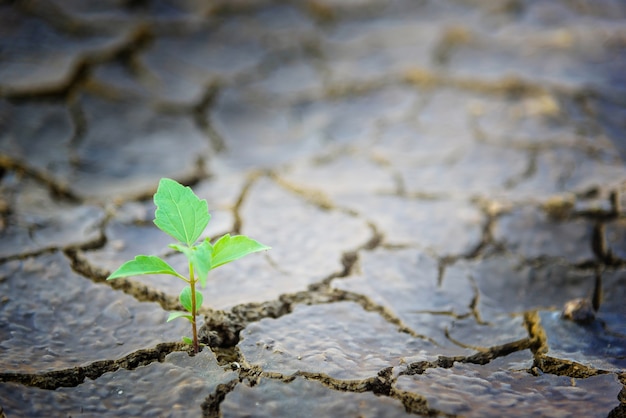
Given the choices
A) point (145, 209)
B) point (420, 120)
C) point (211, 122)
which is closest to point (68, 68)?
point (211, 122)

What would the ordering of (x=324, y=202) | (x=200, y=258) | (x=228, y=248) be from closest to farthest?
(x=200, y=258) → (x=228, y=248) → (x=324, y=202)

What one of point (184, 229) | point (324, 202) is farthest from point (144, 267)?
point (324, 202)

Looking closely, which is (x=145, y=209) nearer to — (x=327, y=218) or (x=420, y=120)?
(x=327, y=218)

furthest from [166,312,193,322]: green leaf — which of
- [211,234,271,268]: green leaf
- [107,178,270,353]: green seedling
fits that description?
[211,234,271,268]: green leaf

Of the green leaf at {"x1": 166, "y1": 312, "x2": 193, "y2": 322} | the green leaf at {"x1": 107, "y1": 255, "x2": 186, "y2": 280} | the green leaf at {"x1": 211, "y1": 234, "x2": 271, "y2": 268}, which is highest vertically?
the green leaf at {"x1": 211, "y1": 234, "x2": 271, "y2": 268}

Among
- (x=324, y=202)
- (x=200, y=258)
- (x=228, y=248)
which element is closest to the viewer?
(x=200, y=258)

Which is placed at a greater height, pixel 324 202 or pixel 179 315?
pixel 324 202

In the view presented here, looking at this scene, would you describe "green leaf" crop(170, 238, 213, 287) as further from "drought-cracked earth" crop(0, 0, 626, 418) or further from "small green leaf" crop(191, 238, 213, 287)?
"drought-cracked earth" crop(0, 0, 626, 418)

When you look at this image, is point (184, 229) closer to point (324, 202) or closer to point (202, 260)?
point (202, 260)
